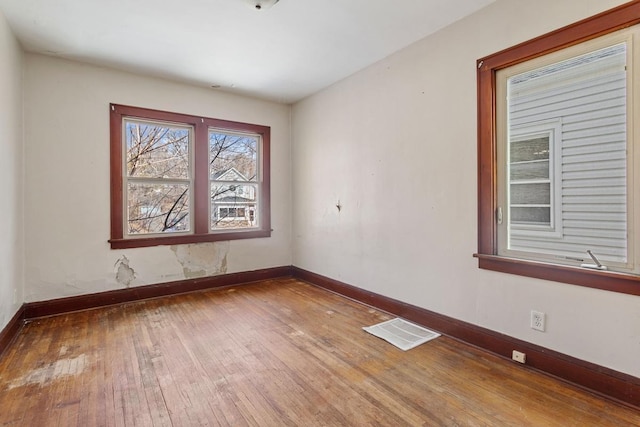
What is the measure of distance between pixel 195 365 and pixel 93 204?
2370 millimetres

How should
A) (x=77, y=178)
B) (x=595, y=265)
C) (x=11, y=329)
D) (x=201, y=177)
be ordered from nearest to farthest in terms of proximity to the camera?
1. (x=595, y=265)
2. (x=11, y=329)
3. (x=77, y=178)
4. (x=201, y=177)

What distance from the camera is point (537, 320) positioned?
2.16 m

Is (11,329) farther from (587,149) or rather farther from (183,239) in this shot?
(587,149)

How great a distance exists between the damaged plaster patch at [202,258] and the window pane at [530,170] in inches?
139

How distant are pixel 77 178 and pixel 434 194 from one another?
3724mm

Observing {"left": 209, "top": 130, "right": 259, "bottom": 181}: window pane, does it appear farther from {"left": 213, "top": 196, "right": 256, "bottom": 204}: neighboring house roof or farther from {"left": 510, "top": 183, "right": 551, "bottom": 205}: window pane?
{"left": 510, "top": 183, "right": 551, "bottom": 205}: window pane

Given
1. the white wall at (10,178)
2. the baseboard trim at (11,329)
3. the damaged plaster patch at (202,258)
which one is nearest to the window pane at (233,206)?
the damaged plaster patch at (202,258)

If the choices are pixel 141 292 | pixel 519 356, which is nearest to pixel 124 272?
pixel 141 292

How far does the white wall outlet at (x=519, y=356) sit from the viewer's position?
219 cm

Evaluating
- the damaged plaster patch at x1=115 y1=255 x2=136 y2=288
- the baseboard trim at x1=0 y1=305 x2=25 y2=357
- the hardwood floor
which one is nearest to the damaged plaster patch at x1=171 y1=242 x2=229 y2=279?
the damaged plaster patch at x1=115 y1=255 x2=136 y2=288

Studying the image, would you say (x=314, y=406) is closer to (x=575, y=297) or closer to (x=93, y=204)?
(x=575, y=297)

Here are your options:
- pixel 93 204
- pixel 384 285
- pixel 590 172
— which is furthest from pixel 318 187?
pixel 590 172

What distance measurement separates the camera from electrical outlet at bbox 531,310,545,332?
213 cm

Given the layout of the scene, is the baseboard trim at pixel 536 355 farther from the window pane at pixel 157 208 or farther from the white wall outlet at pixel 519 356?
the window pane at pixel 157 208
